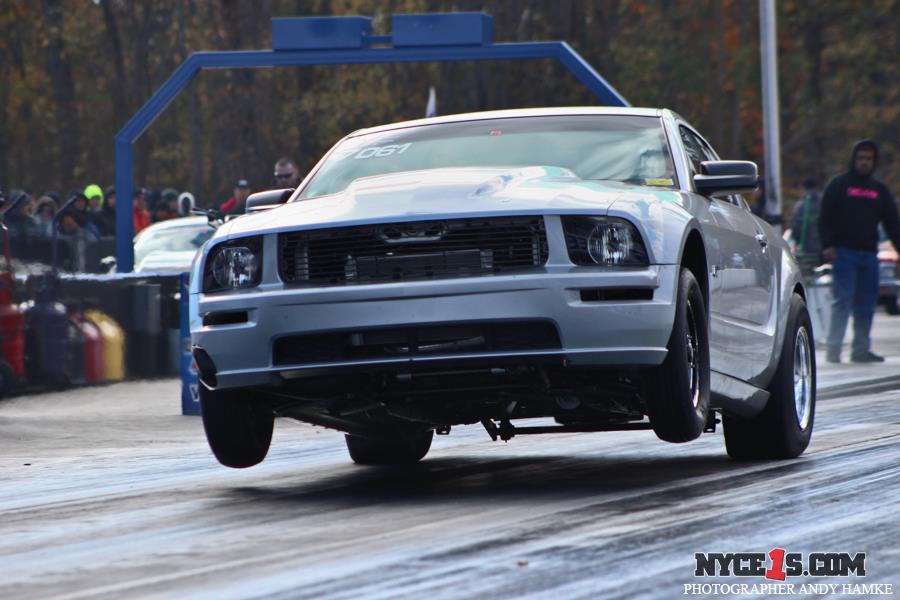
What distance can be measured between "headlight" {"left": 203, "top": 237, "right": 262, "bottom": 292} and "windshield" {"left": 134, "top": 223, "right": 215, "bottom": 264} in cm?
1631

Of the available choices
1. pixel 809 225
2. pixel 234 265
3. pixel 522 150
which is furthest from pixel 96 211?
pixel 234 265

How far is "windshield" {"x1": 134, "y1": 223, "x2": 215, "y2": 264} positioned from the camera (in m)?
24.3

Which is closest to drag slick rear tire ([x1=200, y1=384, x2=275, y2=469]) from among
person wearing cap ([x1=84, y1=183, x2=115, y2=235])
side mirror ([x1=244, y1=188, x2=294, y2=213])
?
side mirror ([x1=244, y1=188, x2=294, y2=213])

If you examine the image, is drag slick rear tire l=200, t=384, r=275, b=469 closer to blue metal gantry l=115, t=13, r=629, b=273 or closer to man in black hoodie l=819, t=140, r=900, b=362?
blue metal gantry l=115, t=13, r=629, b=273

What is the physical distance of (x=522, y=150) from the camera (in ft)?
28.7

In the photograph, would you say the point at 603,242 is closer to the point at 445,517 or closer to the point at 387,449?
the point at 445,517

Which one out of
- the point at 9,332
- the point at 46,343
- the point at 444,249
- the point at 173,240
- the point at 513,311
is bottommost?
the point at 46,343

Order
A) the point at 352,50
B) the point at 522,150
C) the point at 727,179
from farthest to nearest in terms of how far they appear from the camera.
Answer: the point at 352,50 < the point at 522,150 < the point at 727,179

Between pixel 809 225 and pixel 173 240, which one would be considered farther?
pixel 809 225

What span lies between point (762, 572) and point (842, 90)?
51261mm

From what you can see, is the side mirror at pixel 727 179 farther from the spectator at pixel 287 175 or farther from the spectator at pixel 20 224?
the spectator at pixel 20 224

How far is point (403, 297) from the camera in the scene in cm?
738

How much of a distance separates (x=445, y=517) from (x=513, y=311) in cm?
82

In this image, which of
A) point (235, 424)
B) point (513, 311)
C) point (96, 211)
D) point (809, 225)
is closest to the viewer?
point (513, 311)
